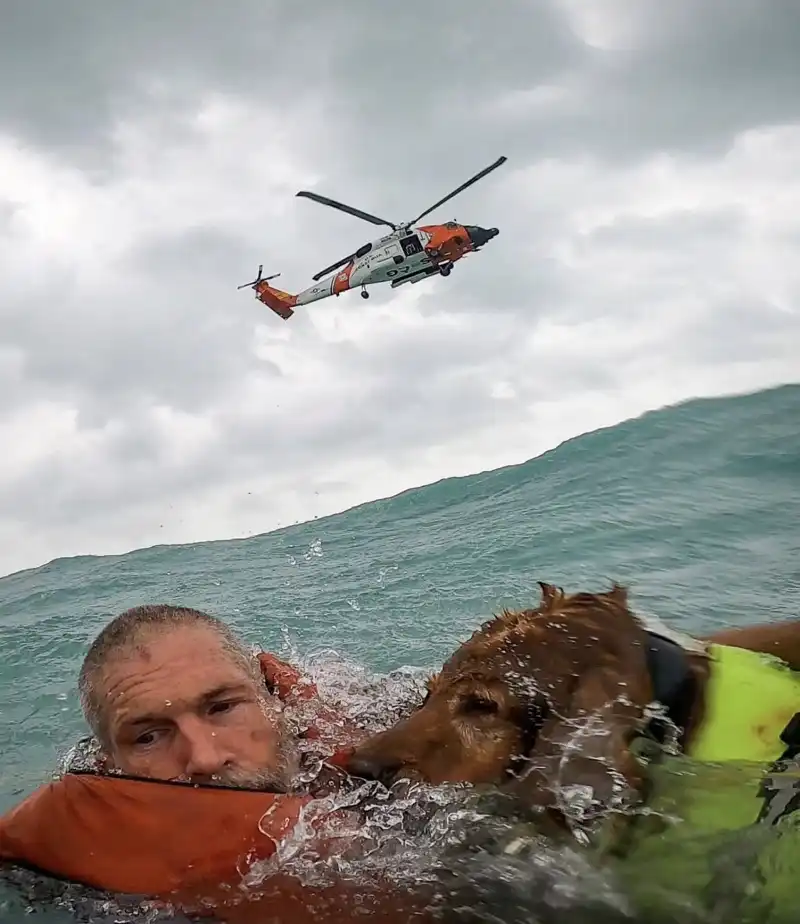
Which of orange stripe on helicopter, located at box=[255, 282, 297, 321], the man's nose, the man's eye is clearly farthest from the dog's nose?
orange stripe on helicopter, located at box=[255, 282, 297, 321]

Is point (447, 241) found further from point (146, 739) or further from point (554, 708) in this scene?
point (554, 708)

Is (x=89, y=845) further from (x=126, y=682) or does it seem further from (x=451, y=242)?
(x=451, y=242)

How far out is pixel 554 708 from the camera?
2553mm

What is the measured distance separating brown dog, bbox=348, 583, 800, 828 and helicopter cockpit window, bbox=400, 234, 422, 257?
22.9m

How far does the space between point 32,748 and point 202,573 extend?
8.88 m

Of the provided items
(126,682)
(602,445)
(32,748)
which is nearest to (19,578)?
(602,445)

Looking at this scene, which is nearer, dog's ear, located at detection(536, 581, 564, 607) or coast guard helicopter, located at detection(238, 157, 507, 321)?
dog's ear, located at detection(536, 581, 564, 607)

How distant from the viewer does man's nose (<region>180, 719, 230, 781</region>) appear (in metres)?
3.03

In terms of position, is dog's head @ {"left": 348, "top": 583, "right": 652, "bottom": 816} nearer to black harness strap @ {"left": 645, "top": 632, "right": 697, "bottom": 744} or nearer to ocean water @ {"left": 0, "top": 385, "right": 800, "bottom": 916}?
black harness strap @ {"left": 645, "top": 632, "right": 697, "bottom": 744}

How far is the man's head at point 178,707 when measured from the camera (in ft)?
10.2

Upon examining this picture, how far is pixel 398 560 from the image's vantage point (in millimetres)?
12664

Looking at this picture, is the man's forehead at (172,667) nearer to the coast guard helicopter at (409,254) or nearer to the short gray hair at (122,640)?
the short gray hair at (122,640)

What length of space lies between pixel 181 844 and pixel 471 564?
8486 mm

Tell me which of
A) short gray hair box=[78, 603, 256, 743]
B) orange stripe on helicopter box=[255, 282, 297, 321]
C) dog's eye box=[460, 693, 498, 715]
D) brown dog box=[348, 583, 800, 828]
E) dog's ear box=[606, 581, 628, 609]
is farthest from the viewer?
orange stripe on helicopter box=[255, 282, 297, 321]
